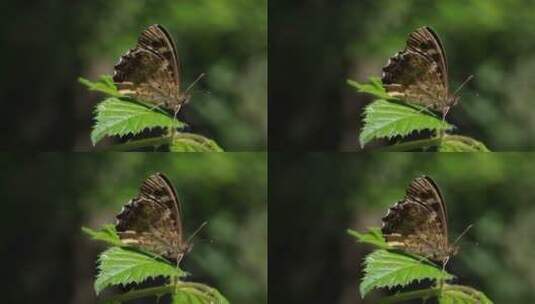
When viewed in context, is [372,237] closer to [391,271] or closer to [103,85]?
[391,271]

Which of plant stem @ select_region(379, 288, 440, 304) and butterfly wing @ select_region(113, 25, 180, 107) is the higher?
butterfly wing @ select_region(113, 25, 180, 107)

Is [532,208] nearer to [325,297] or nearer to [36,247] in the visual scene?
[325,297]

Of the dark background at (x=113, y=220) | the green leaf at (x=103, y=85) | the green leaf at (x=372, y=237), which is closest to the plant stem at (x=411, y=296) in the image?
the green leaf at (x=372, y=237)

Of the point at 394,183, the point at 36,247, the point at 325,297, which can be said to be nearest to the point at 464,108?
the point at 394,183

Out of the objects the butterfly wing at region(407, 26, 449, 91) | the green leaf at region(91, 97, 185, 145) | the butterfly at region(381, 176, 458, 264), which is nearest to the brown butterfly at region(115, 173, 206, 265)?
the green leaf at region(91, 97, 185, 145)

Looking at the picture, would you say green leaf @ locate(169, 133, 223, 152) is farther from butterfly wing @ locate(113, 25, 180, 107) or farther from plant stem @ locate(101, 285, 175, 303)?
plant stem @ locate(101, 285, 175, 303)

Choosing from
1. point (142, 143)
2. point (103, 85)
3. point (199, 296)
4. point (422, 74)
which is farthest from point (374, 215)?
point (103, 85)

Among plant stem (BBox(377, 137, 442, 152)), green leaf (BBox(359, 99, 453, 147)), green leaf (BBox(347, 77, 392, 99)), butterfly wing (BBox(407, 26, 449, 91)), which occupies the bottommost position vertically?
plant stem (BBox(377, 137, 442, 152))
